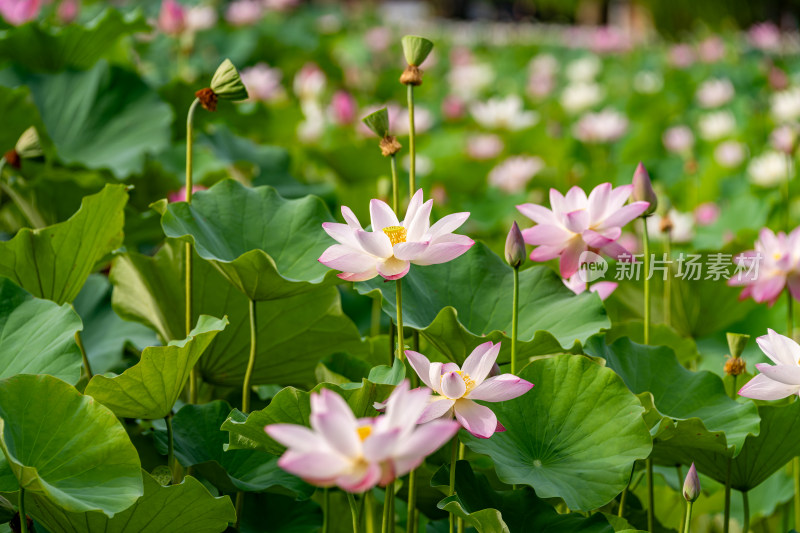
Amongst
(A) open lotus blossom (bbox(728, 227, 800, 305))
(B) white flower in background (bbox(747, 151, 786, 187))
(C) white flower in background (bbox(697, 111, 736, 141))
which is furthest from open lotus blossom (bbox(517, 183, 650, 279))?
(C) white flower in background (bbox(697, 111, 736, 141))

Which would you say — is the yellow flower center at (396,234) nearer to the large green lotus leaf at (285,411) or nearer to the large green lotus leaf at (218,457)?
the large green lotus leaf at (285,411)

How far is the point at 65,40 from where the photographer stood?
1.85 m

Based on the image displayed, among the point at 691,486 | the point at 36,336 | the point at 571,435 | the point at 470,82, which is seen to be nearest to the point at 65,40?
the point at 36,336

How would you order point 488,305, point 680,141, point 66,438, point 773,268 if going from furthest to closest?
1. point 680,141
2. point 773,268
3. point 488,305
4. point 66,438

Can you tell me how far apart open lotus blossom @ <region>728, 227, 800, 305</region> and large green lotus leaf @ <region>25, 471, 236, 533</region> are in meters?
0.85

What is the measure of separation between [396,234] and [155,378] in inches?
11.5

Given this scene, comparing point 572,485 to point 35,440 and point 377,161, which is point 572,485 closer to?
point 35,440

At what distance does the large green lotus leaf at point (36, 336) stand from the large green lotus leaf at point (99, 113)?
2.60 feet

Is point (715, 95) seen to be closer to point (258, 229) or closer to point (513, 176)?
point (513, 176)

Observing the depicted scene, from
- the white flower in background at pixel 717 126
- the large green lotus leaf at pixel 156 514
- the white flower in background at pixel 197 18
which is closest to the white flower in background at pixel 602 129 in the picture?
the white flower in background at pixel 717 126

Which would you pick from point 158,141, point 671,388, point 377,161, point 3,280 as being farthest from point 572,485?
point 377,161

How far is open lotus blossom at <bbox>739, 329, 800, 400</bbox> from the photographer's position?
91 centimetres

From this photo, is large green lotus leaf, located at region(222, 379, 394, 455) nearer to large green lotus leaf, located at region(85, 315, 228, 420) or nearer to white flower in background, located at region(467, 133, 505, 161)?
large green lotus leaf, located at region(85, 315, 228, 420)

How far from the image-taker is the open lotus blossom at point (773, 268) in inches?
50.8
